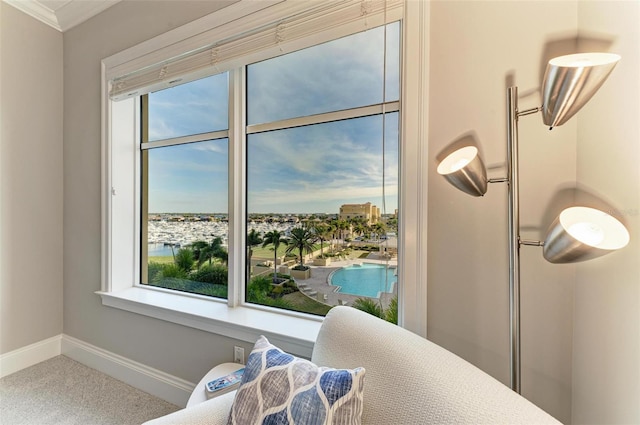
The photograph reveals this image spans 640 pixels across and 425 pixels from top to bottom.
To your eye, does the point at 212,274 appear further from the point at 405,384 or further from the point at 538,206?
the point at 538,206

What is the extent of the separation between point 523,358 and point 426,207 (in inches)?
24.8

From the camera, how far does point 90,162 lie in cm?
206

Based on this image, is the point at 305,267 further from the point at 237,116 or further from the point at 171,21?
the point at 171,21

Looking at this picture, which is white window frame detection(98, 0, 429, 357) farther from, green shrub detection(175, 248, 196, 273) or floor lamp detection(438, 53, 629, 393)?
floor lamp detection(438, 53, 629, 393)

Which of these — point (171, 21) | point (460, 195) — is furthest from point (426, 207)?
point (171, 21)

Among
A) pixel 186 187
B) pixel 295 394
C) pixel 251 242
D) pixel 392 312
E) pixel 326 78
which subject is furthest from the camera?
pixel 186 187

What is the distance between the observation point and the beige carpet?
5.08ft

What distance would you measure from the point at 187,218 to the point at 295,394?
1.62 metres

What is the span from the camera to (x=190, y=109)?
1960 millimetres

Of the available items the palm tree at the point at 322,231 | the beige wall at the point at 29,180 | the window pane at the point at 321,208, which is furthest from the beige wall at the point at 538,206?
the beige wall at the point at 29,180

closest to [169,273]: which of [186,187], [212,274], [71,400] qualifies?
[212,274]

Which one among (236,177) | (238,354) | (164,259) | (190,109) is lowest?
(238,354)

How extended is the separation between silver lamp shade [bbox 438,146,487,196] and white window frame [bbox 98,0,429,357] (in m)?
0.26

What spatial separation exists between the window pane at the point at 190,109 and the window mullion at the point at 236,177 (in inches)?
4.2
